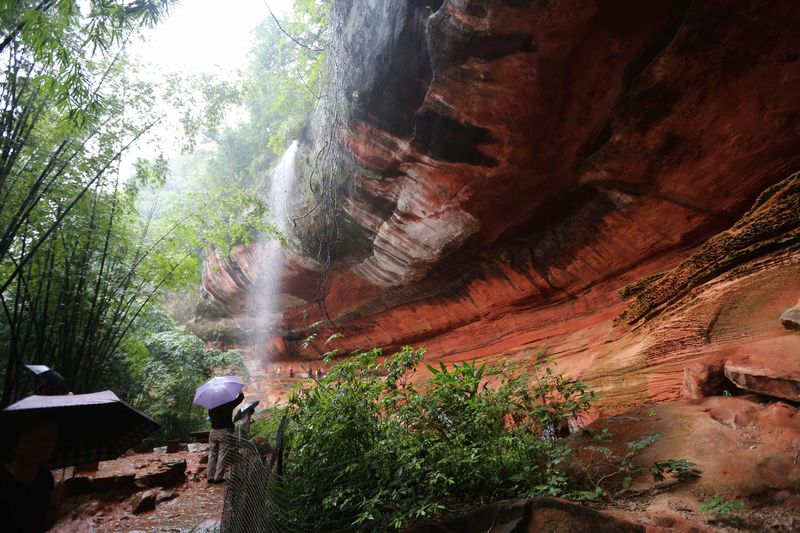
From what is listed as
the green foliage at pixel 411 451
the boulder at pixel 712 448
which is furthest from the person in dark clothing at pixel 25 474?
the boulder at pixel 712 448

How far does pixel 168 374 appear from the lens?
33.1 feet

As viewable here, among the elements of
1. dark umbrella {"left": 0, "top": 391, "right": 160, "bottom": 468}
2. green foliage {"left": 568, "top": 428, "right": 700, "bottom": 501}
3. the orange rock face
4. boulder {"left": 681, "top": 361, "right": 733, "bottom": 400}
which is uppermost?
the orange rock face

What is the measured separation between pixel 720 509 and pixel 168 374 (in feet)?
37.3

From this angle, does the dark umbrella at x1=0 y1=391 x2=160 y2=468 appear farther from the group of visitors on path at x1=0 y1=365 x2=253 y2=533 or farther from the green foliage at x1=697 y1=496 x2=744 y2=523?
the green foliage at x1=697 y1=496 x2=744 y2=523

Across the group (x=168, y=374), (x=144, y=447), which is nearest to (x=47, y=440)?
(x=144, y=447)

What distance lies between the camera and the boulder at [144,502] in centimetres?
429

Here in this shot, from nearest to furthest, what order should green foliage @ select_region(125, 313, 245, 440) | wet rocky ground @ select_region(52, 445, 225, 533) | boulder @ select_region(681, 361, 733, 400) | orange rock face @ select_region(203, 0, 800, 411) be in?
boulder @ select_region(681, 361, 733, 400) → wet rocky ground @ select_region(52, 445, 225, 533) → orange rock face @ select_region(203, 0, 800, 411) → green foliage @ select_region(125, 313, 245, 440)

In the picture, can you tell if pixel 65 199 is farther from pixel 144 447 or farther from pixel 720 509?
pixel 720 509

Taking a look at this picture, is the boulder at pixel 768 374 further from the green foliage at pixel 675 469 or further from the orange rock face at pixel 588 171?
the green foliage at pixel 675 469

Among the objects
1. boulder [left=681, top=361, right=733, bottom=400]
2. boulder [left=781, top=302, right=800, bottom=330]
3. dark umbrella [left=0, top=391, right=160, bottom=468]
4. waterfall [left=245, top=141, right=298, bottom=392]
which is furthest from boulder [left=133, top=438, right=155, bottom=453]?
boulder [left=781, top=302, right=800, bottom=330]

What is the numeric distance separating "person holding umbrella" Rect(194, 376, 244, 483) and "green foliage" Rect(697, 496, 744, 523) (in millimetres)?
4649

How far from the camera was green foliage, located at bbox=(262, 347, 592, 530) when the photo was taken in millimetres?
2723

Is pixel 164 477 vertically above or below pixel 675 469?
below

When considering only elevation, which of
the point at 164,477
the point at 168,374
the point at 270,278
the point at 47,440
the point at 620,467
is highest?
the point at 270,278
